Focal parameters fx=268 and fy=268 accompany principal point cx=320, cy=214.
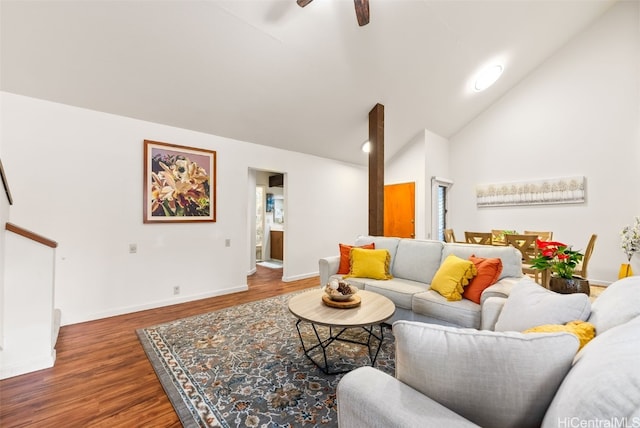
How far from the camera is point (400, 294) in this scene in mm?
2684

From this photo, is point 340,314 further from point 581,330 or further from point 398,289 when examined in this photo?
point 581,330

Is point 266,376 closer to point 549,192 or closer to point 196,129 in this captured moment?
point 196,129

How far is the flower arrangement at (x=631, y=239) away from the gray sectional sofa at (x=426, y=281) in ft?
11.1

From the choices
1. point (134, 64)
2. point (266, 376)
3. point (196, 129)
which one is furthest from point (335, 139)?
point (266, 376)

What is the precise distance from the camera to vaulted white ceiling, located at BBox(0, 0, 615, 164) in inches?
95.7

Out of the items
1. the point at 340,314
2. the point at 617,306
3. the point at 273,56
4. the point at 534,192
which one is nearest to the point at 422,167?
the point at 534,192

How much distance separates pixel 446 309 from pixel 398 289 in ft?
1.71

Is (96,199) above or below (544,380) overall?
above

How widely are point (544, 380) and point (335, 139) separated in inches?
185

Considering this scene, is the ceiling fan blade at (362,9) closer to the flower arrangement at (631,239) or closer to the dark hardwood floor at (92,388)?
the dark hardwood floor at (92,388)

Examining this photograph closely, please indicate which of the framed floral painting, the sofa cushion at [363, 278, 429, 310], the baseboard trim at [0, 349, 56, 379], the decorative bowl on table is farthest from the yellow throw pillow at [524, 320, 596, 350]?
the framed floral painting

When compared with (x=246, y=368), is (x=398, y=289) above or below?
above

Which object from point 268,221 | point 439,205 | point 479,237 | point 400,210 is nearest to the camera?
point 479,237

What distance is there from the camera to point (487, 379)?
0.75 metres
